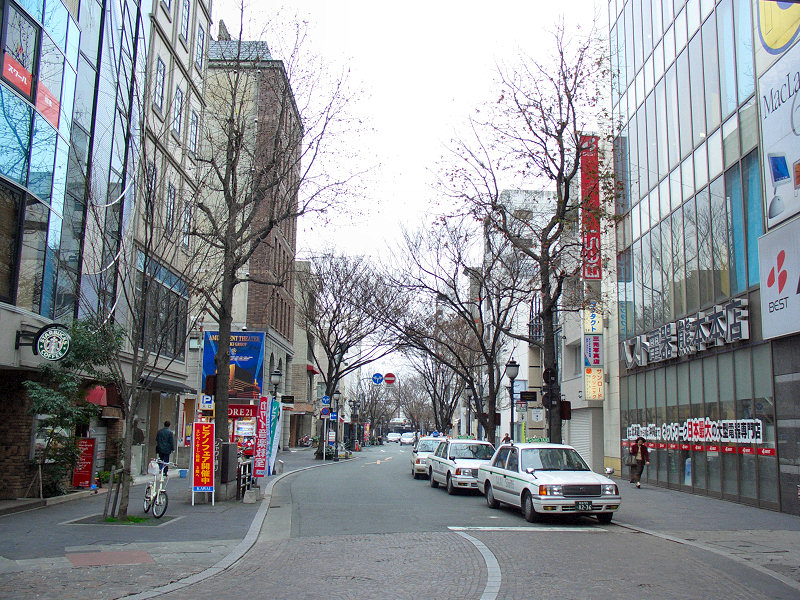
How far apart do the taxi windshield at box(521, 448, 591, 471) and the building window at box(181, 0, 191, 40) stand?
58.8 ft

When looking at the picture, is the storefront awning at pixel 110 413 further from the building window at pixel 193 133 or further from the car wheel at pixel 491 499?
the car wheel at pixel 491 499

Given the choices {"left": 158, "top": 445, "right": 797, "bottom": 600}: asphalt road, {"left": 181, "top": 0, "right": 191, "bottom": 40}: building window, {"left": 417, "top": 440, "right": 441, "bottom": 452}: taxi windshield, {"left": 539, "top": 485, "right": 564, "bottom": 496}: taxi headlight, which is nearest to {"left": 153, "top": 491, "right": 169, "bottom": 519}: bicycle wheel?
{"left": 158, "top": 445, "right": 797, "bottom": 600}: asphalt road

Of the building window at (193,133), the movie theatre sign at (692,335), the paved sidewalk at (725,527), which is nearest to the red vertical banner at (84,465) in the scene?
the building window at (193,133)

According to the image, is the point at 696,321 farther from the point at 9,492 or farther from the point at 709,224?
the point at 9,492

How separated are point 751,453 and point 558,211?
26.7 feet

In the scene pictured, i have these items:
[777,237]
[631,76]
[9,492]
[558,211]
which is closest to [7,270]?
[9,492]

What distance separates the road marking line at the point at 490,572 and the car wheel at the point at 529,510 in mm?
2669

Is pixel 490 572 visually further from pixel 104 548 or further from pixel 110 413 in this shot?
pixel 110 413

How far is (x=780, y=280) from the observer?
15875 mm

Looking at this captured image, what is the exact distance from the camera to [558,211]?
21094 millimetres

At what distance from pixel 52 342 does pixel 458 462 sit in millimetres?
11697

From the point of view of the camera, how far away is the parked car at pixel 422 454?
27.3m

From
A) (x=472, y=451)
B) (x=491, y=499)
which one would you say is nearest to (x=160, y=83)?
(x=472, y=451)

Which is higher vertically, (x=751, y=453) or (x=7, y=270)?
(x=7, y=270)
